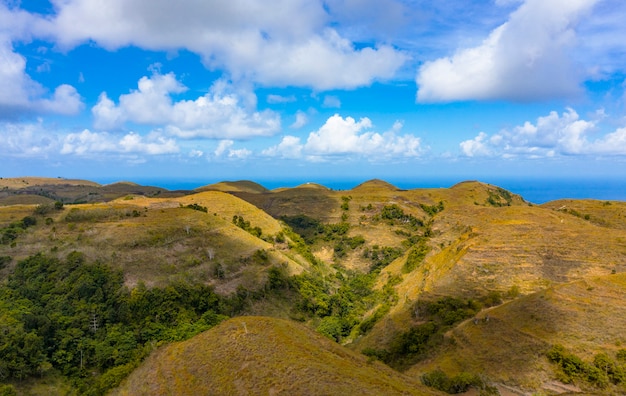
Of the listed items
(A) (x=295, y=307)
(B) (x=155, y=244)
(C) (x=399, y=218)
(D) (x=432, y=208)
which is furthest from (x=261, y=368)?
(D) (x=432, y=208)

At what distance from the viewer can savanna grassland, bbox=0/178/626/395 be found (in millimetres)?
28125

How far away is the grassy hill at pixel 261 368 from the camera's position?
72.8 ft

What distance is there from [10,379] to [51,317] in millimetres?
8649

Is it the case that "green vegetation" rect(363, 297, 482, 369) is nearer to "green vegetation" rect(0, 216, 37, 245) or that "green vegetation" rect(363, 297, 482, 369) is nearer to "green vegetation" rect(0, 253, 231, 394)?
"green vegetation" rect(0, 253, 231, 394)

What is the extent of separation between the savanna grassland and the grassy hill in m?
0.15

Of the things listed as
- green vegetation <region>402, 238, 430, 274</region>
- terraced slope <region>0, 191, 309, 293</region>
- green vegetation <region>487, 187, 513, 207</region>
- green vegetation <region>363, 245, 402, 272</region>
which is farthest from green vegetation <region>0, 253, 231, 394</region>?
green vegetation <region>487, 187, 513, 207</region>

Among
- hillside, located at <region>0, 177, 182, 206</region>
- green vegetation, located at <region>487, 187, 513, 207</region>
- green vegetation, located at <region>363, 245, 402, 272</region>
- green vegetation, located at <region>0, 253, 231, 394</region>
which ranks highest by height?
hillside, located at <region>0, 177, 182, 206</region>

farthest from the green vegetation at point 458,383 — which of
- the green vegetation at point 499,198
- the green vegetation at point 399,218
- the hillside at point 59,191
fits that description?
the hillside at point 59,191

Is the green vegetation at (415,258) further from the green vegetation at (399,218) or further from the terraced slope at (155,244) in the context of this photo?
the green vegetation at (399,218)

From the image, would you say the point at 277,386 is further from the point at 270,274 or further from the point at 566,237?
the point at 566,237

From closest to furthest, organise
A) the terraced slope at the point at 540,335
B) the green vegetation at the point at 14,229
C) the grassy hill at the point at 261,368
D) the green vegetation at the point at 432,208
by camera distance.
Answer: the grassy hill at the point at 261,368
the terraced slope at the point at 540,335
the green vegetation at the point at 14,229
the green vegetation at the point at 432,208

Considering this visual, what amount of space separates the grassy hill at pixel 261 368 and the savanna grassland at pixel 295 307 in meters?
0.15

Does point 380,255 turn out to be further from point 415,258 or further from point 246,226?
point 246,226

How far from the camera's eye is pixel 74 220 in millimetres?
66562
